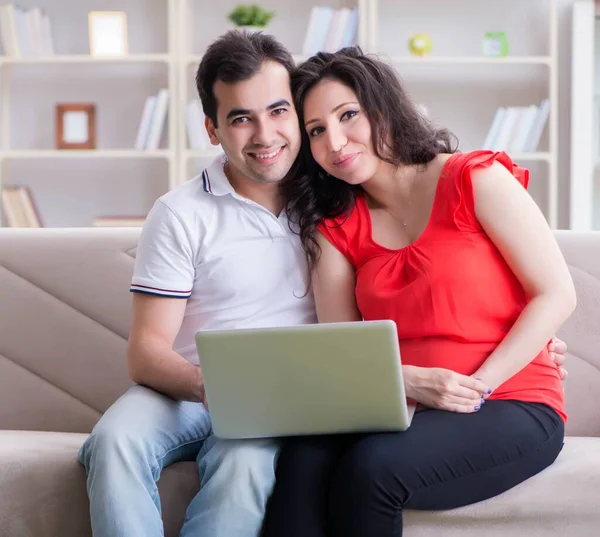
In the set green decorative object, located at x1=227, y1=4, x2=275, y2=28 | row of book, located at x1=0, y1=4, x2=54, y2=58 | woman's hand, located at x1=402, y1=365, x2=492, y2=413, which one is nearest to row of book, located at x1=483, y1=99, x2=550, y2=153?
green decorative object, located at x1=227, y1=4, x2=275, y2=28

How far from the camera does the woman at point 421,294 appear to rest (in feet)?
4.30

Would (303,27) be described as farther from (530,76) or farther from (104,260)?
(104,260)

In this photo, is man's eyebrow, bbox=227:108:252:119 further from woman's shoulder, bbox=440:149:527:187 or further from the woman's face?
woman's shoulder, bbox=440:149:527:187

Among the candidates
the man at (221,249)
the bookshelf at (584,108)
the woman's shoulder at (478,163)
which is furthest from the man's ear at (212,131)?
the bookshelf at (584,108)

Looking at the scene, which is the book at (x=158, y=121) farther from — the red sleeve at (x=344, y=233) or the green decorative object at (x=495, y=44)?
the red sleeve at (x=344, y=233)

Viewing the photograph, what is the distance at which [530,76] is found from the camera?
3.96 m

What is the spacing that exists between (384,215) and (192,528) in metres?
0.66

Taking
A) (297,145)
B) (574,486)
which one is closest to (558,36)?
(297,145)

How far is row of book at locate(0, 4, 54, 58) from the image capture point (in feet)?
12.1

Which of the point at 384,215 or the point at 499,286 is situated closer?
the point at 499,286

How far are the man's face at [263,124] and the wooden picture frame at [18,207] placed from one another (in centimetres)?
232

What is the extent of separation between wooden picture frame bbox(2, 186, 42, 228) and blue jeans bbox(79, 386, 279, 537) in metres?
2.52

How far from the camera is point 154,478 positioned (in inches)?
55.6

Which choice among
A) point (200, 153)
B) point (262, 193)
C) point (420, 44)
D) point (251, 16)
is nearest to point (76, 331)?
point (262, 193)
